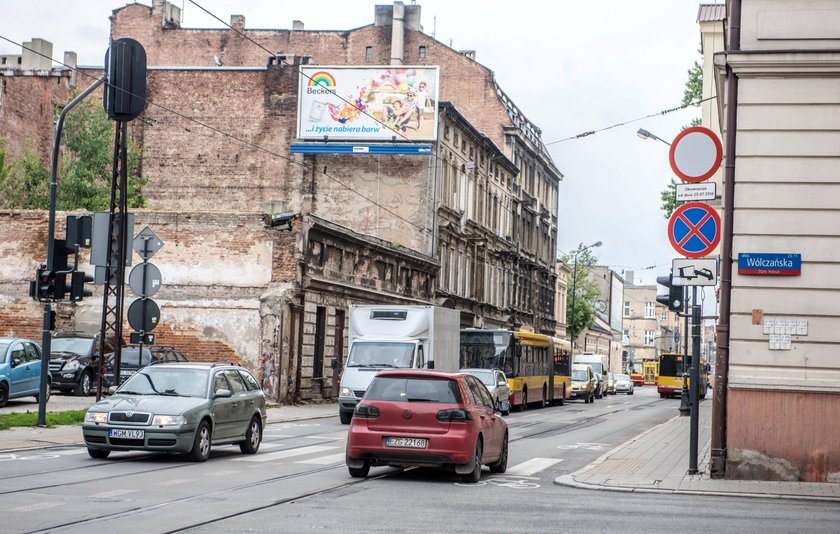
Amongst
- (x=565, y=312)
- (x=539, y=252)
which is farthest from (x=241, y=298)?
(x=565, y=312)

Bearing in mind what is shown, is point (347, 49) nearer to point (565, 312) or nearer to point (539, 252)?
point (539, 252)

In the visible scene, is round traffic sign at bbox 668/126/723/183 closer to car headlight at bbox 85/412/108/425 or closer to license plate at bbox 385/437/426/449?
license plate at bbox 385/437/426/449

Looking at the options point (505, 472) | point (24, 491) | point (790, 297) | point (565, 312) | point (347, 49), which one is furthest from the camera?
point (565, 312)

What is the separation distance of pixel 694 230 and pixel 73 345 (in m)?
21.9

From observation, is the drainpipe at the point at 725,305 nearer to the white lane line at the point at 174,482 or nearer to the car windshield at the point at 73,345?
the white lane line at the point at 174,482

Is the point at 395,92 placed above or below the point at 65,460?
above

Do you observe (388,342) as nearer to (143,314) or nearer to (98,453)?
(143,314)

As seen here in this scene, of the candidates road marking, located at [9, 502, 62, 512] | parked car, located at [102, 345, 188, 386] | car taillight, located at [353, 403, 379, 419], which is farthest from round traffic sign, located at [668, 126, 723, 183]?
parked car, located at [102, 345, 188, 386]

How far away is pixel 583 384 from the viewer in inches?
2383

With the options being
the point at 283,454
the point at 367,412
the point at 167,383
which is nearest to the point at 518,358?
the point at 283,454

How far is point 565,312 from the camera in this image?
95.6 meters

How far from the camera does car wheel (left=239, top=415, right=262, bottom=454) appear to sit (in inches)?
742

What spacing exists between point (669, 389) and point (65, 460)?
60.1 m

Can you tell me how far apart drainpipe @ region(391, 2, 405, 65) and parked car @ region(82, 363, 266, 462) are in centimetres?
4041
